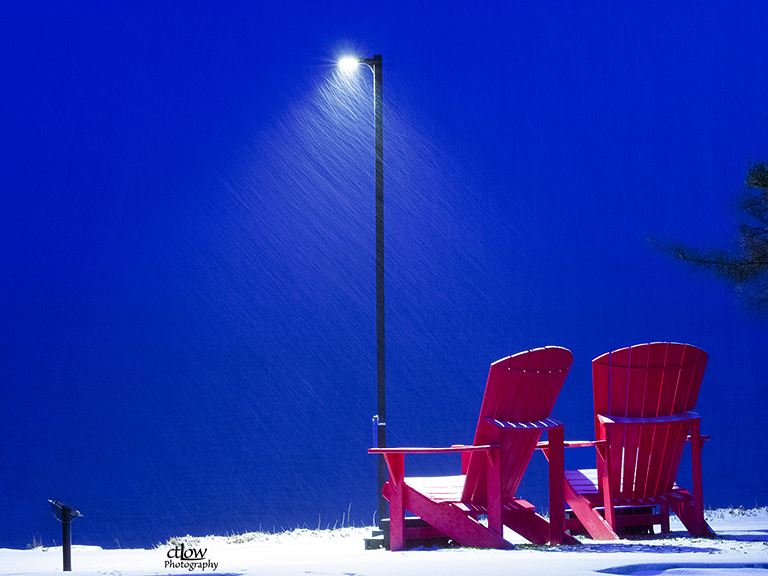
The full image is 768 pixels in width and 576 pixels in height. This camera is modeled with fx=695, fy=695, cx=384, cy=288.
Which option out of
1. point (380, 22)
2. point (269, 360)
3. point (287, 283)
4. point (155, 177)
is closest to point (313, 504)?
point (269, 360)

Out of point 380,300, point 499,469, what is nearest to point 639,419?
point 499,469

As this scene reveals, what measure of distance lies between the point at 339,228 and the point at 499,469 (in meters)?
6.46

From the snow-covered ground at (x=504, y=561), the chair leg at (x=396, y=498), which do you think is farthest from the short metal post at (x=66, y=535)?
the chair leg at (x=396, y=498)

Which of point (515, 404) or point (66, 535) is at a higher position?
point (515, 404)

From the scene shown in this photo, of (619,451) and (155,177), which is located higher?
(155,177)

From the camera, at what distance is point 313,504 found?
962 centimetres

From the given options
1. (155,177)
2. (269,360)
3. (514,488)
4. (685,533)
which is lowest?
(685,533)

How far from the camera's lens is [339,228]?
1026cm

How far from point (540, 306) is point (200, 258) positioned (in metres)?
5.02

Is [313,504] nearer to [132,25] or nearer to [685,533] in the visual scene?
[685,533]

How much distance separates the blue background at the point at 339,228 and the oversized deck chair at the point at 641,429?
458cm

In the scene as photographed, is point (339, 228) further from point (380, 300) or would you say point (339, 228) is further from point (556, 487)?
point (556, 487)

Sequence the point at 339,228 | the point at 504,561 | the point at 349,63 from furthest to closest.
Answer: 1. the point at 339,228
2. the point at 349,63
3. the point at 504,561

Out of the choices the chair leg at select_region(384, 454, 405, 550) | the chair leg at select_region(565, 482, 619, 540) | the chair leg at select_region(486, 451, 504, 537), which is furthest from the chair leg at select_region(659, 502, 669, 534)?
the chair leg at select_region(384, 454, 405, 550)
